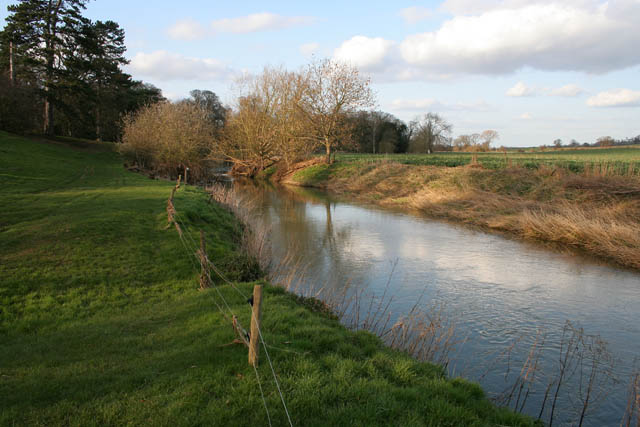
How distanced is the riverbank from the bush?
14.4 meters

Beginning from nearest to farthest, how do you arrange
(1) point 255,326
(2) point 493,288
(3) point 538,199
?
(1) point 255,326 < (2) point 493,288 < (3) point 538,199

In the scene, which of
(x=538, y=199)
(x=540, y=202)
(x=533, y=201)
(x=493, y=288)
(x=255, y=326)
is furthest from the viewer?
(x=538, y=199)

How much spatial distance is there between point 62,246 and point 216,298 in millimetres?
4902

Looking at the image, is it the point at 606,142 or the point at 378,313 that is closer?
the point at 378,313

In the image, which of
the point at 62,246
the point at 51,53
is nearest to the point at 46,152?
the point at 51,53

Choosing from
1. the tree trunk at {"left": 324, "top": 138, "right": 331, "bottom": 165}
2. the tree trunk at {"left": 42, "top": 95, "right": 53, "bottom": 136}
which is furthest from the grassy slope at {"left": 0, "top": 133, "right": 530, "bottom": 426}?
the tree trunk at {"left": 42, "top": 95, "right": 53, "bottom": 136}

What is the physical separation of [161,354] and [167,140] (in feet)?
106

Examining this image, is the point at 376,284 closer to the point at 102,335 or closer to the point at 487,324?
the point at 487,324

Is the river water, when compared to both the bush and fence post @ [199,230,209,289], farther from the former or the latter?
the bush

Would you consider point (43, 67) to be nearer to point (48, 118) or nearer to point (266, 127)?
point (48, 118)

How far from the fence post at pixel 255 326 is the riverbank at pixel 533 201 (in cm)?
1295

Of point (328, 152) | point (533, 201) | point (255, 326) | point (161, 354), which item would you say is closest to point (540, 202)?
point (533, 201)

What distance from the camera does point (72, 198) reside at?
16.5 m

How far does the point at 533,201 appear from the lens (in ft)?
64.4
